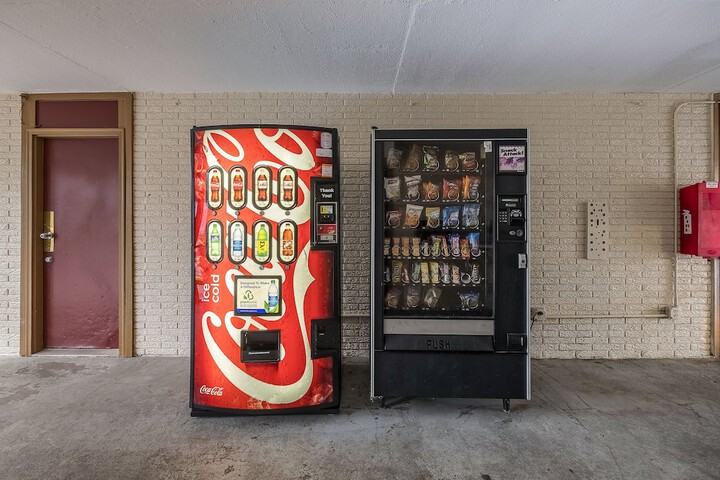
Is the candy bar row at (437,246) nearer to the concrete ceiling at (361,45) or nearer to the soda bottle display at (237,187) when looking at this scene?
the soda bottle display at (237,187)

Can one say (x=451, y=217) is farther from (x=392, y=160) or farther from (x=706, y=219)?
(x=706, y=219)

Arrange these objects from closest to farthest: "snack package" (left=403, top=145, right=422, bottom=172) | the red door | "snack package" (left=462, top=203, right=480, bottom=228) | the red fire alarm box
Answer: "snack package" (left=462, top=203, right=480, bottom=228) < "snack package" (left=403, top=145, right=422, bottom=172) < the red fire alarm box < the red door

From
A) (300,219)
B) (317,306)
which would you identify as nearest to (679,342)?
(317,306)

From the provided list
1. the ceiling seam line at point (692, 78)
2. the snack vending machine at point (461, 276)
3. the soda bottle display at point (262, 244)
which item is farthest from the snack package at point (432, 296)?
the ceiling seam line at point (692, 78)

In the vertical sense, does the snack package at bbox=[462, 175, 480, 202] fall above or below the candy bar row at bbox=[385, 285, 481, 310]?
above

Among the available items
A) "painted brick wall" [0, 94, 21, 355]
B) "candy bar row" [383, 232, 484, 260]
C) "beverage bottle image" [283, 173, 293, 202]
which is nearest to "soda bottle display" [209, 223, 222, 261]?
"beverage bottle image" [283, 173, 293, 202]

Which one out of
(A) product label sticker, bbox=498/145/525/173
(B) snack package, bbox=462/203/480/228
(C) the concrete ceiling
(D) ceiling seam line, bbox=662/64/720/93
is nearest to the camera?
(C) the concrete ceiling

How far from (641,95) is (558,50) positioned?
5.13ft

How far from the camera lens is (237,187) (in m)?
2.44

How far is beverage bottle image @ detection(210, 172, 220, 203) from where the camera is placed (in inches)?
96.3

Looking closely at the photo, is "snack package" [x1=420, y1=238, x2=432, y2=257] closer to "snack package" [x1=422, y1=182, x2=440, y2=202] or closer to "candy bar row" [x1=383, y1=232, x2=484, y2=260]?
"candy bar row" [x1=383, y1=232, x2=484, y2=260]

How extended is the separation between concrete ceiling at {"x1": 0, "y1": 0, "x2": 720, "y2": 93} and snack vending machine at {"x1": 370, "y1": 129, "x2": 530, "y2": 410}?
74 centimetres

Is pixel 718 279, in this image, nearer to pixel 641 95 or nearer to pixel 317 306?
pixel 641 95

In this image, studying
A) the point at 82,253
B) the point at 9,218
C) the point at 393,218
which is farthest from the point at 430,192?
the point at 9,218
